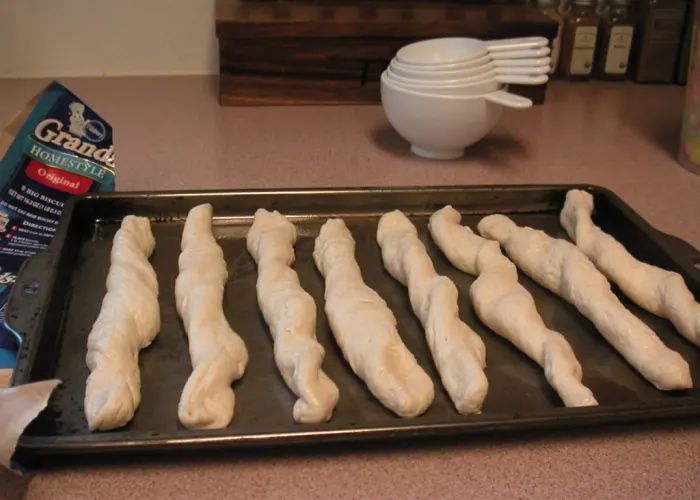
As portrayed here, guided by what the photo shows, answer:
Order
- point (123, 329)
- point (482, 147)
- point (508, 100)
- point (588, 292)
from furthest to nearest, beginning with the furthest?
point (482, 147) → point (508, 100) → point (588, 292) → point (123, 329)

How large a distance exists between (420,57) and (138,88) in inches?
27.3

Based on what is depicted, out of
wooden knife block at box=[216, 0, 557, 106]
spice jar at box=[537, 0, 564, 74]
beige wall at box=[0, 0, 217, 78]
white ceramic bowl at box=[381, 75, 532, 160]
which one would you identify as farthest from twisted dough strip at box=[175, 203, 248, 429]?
spice jar at box=[537, 0, 564, 74]

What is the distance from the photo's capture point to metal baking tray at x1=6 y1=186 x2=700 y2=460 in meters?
0.62

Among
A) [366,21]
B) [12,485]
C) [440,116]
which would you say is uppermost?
[366,21]

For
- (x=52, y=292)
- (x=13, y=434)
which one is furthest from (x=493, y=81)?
(x=13, y=434)

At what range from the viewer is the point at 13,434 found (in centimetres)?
57

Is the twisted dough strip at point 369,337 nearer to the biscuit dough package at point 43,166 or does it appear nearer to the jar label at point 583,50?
the biscuit dough package at point 43,166

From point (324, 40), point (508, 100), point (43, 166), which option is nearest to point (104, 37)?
point (324, 40)

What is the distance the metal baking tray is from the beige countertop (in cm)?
3

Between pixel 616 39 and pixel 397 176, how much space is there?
0.75 meters

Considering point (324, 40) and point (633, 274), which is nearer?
point (633, 274)

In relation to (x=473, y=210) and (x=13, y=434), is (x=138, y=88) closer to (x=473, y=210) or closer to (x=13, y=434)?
(x=473, y=210)

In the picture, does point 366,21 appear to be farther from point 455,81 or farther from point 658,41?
point 658,41

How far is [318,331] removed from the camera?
0.81m
